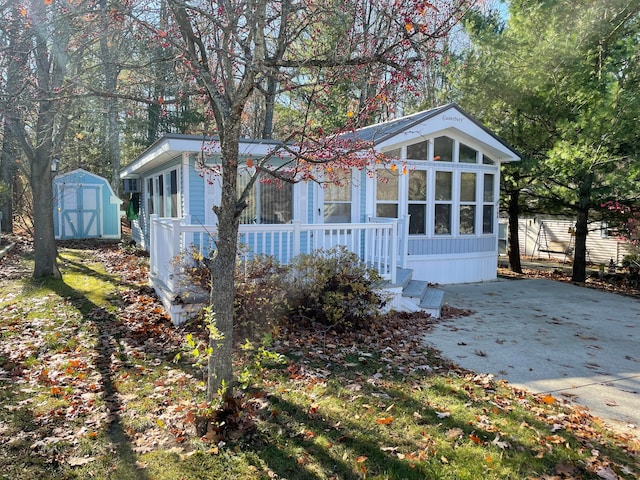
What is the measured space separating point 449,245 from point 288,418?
824 cm

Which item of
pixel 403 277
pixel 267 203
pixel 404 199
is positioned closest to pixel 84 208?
pixel 267 203

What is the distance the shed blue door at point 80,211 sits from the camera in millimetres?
18812

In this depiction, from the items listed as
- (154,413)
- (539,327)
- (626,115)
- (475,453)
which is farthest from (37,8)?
(626,115)

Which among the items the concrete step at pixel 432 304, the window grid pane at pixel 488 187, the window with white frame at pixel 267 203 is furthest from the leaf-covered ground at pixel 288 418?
the window grid pane at pixel 488 187

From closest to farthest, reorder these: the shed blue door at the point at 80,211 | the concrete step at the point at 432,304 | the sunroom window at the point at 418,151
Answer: the concrete step at the point at 432,304, the sunroom window at the point at 418,151, the shed blue door at the point at 80,211

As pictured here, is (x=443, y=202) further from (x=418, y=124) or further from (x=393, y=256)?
(x=393, y=256)

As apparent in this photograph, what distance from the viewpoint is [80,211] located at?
19.1 meters

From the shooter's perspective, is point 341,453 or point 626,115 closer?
point 341,453

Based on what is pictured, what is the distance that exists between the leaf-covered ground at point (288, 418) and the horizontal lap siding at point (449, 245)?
500cm

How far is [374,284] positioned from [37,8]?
6387 millimetres

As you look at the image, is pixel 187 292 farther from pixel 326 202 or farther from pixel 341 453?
pixel 326 202

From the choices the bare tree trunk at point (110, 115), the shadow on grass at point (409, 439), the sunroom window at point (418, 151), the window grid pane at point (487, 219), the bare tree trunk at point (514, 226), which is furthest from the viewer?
the bare tree trunk at point (514, 226)

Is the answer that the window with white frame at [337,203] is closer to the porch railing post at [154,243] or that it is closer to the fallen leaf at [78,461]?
the porch railing post at [154,243]

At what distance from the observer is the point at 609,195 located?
10.6 metres
